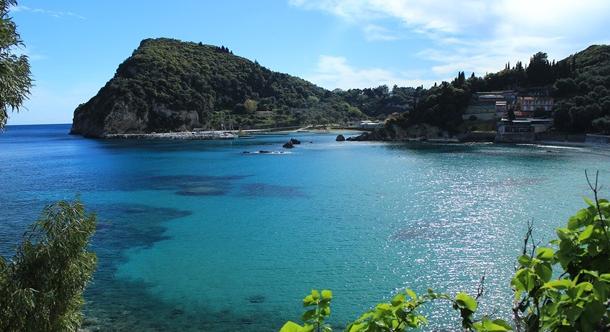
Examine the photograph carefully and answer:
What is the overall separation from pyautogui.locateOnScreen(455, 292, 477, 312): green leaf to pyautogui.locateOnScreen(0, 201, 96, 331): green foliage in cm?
1146

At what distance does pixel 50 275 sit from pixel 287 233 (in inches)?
980

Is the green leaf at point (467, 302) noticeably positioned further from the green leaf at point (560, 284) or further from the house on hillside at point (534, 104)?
the house on hillside at point (534, 104)

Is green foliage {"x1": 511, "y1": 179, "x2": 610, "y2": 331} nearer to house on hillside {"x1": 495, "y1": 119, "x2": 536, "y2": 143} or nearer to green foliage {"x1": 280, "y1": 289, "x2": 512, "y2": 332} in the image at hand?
green foliage {"x1": 280, "y1": 289, "x2": 512, "y2": 332}

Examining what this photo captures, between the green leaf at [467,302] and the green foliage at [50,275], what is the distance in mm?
11456

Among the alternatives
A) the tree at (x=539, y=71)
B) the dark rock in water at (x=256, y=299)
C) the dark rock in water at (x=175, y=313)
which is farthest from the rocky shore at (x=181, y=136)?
the dark rock in water at (x=175, y=313)

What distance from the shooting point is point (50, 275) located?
12625mm

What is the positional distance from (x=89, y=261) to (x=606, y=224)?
13.7 meters

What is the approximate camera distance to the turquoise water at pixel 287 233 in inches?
893

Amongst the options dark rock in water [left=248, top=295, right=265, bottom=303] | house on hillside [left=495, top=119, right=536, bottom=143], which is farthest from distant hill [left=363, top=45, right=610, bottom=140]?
dark rock in water [left=248, top=295, right=265, bottom=303]

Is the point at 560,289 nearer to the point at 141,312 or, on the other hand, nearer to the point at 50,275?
the point at 50,275

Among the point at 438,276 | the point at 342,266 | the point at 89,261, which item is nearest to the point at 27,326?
the point at 89,261

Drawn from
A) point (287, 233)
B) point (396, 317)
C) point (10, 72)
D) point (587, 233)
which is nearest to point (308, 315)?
point (396, 317)

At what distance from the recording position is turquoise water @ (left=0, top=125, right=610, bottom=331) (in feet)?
74.4

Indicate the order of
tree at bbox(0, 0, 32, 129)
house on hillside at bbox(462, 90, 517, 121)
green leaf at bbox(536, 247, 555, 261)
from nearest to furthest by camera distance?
green leaf at bbox(536, 247, 555, 261) < tree at bbox(0, 0, 32, 129) < house on hillside at bbox(462, 90, 517, 121)
